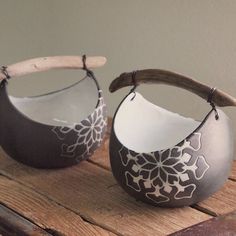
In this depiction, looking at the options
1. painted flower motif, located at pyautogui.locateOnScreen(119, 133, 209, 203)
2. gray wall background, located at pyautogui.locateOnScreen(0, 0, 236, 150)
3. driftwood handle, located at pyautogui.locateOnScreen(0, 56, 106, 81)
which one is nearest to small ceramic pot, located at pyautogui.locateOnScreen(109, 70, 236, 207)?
painted flower motif, located at pyautogui.locateOnScreen(119, 133, 209, 203)

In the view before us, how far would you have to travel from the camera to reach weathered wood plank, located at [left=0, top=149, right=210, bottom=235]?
0.57 m

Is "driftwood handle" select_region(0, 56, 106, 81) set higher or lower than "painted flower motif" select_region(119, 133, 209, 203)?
higher

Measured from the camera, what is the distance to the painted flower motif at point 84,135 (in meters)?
0.69

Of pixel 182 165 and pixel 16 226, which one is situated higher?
pixel 182 165

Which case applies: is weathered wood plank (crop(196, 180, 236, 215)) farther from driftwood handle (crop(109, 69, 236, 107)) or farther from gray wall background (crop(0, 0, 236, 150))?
gray wall background (crop(0, 0, 236, 150))

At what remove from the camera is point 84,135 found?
706mm

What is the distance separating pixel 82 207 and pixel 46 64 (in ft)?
0.67

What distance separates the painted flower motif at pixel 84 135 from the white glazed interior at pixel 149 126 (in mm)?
53

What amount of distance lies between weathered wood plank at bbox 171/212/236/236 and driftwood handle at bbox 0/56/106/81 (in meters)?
0.29

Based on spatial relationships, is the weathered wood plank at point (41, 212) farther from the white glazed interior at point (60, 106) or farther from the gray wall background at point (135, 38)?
the gray wall background at point (135, 38)

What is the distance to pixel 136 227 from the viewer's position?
22.2 inches

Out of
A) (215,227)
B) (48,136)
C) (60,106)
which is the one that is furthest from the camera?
(60,106)

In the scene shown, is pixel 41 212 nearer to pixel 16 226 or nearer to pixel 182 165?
pixel 16 226

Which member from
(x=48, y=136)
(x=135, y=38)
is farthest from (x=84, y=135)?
(x=135, y=38)
